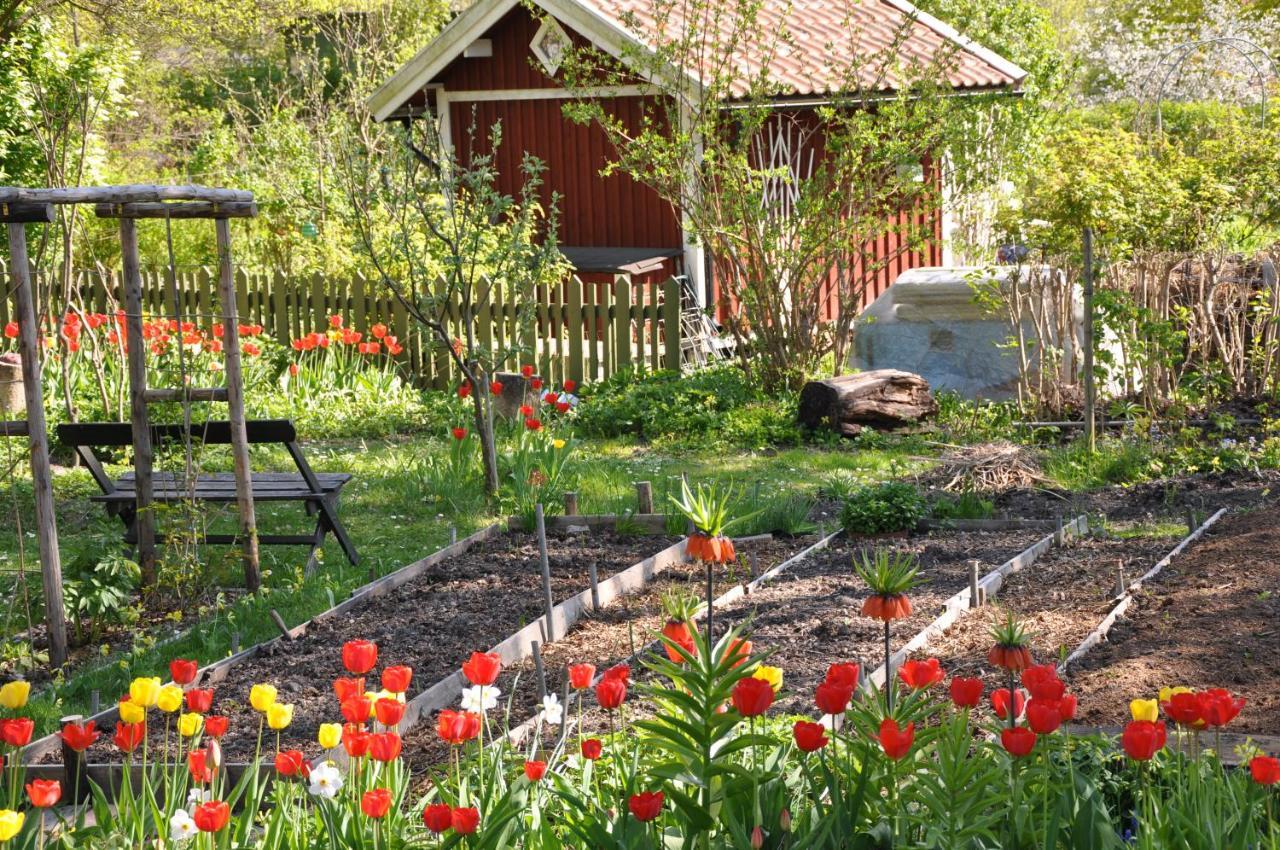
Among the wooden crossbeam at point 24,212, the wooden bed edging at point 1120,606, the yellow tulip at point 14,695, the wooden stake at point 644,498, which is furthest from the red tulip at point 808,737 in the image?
the wooden stake at point 644,498

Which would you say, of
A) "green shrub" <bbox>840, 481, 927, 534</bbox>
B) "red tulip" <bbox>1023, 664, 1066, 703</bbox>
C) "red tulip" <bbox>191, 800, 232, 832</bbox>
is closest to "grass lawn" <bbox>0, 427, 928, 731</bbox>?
"green shrub" <bbox>840, 481, 927, 534</bbox>

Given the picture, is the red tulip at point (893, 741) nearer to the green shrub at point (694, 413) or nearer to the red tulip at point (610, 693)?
the red tulip at point (610, 693)

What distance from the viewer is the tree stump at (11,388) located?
10500mm

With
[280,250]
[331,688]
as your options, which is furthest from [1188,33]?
[331,688]

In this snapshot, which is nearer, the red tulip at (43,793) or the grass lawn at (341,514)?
the red tulip at (43,793)

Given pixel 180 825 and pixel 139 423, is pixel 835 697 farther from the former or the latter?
pixel 139 423

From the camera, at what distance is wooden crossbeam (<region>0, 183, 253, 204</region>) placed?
5.69 meters

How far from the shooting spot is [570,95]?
15.9 metres

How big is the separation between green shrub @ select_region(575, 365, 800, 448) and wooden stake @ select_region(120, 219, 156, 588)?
4.68 meters

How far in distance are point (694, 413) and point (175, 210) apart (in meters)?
5.23

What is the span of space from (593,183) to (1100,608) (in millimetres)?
11422

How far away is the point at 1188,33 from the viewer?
32844 mm

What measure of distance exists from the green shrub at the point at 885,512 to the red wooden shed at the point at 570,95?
305 inches

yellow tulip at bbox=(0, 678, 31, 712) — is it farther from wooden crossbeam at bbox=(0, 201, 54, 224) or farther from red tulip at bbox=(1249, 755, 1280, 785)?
wooden crossbeam at bbox=(0, 201, 54, 224)
